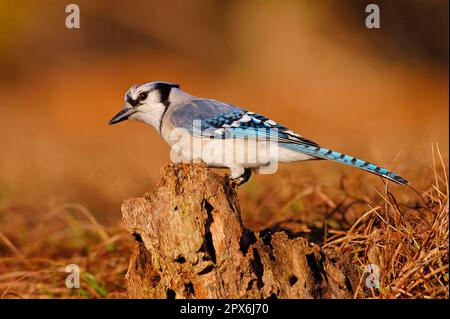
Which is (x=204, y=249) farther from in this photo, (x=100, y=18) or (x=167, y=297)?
(x=100, y=18)

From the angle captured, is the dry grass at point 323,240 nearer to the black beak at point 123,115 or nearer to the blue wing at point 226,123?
the blue wing at point 226,123

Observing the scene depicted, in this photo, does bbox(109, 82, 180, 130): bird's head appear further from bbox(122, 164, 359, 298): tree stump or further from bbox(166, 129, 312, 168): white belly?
bbox(122, 164, 359, 298): tree stump

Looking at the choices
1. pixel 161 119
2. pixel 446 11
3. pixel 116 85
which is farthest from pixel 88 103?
pixel 161 119

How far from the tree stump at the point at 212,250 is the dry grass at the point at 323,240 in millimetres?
224

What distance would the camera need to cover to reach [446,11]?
10.9 metres

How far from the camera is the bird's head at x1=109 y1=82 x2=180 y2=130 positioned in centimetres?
400

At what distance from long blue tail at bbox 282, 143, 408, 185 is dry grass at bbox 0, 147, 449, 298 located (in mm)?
101

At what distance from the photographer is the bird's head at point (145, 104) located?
4000 millimetres

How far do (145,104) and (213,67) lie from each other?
856 centimetres

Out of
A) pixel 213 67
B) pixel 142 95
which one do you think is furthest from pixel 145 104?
pixel 213 67

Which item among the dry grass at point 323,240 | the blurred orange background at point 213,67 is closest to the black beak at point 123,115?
the dry grass at point 323,240

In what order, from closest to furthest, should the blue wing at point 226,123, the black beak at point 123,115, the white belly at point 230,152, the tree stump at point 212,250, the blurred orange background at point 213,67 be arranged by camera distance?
the tree stump at point 212,250
the white belly at point 230,152
the blue wing at point 226,123
the black beak at point 123,115
the blurred orange background at point 213,67

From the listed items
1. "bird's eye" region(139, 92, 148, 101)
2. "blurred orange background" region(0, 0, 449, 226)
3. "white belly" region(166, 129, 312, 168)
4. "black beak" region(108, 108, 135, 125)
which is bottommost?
"white belly" region(166, 129, 312, 168)

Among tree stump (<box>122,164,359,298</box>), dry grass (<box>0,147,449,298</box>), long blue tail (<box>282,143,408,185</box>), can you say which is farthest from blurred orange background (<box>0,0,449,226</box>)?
tree stump (<box>122,164,359,298</box>)
